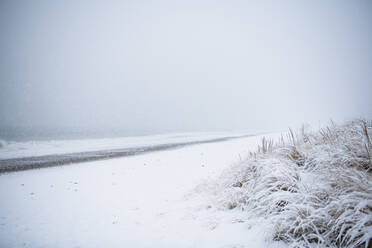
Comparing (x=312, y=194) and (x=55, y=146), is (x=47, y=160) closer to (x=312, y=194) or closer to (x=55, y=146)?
(x=55, y=146)

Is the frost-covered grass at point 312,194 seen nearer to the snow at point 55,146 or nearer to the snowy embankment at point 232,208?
the snowy embankment at point 232,208

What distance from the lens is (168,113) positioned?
92375 mm

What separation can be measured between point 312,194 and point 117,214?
4284 mm

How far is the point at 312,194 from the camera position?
2.86 meters

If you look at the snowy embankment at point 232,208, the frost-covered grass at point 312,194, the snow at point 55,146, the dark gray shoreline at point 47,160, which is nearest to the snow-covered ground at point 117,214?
the snowy embankment at point 232,208

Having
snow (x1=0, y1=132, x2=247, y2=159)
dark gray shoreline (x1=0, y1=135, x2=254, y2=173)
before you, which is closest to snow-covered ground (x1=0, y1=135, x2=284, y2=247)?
dark gray shoreline (x1=0, y1=135, x2=254, y2=173)

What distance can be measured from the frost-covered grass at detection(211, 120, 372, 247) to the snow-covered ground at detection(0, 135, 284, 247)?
12.8 inches

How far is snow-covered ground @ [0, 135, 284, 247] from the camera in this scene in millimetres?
3281

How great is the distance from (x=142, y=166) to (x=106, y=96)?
9413 centimetres

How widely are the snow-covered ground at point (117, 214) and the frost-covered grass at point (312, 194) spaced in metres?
0.33

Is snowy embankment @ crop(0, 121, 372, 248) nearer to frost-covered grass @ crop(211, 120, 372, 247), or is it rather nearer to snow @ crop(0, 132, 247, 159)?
frost-covered grass @ crop(211, 120, 372, 247)

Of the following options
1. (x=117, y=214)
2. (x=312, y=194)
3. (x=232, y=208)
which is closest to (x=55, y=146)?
(x=117, y=214)

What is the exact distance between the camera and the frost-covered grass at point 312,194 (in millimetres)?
2221

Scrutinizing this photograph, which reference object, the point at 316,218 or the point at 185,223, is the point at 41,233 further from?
the point at 316,218
